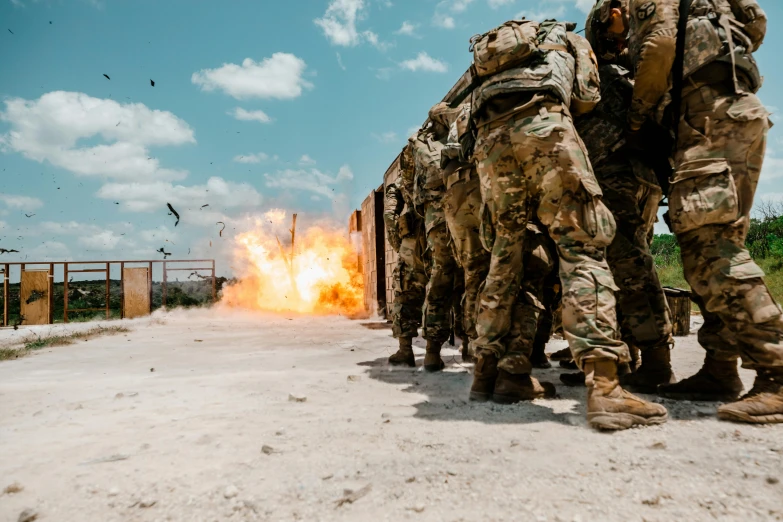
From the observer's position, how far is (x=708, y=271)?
243 cm

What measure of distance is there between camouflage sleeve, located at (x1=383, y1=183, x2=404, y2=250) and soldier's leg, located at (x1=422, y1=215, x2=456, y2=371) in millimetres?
913

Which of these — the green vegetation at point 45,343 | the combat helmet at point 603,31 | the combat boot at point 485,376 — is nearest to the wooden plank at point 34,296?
the green vegetation at point 45,343

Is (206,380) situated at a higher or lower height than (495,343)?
lower

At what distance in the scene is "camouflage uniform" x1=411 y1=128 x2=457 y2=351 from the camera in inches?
169

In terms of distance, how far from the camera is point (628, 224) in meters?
3.19

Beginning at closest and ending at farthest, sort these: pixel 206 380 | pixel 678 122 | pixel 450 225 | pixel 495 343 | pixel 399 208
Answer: pixel 678 122 < pixel 495 343 < pixel 450 225 < pixel 206 380 < pixel 399 208

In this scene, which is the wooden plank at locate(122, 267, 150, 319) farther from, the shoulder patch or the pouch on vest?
the shoulder patch

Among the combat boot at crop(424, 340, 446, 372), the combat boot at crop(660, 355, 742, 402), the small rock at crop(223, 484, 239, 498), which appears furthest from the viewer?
the combat boot at crop(424, 340, 446, 372)

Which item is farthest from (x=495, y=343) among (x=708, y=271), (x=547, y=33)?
(x=547, y=33)

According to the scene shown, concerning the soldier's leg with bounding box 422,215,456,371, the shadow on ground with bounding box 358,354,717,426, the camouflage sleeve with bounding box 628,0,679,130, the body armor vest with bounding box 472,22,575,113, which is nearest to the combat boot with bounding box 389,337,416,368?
the soldier's leg with bounding box 422,215,456,371

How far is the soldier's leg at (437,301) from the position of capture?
4.39m

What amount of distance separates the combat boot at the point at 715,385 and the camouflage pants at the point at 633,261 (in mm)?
323

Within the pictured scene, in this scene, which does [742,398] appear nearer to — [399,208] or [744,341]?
[744,341]

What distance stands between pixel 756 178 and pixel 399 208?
3.47 meters
